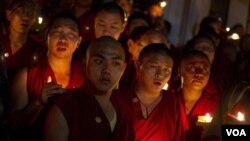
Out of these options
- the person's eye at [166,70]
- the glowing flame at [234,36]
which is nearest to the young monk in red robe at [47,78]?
the person's eye at [166,70]

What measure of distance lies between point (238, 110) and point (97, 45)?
1226 millimetres

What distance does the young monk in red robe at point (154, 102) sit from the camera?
13.9 ft

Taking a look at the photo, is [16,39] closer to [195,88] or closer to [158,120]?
[158,120]

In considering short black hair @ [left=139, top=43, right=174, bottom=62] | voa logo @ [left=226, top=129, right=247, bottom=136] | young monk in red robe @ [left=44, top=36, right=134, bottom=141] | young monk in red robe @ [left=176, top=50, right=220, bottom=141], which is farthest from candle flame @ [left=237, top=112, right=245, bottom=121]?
young monk in red robe @ [left=176, top=50, right=220, bottom=141]

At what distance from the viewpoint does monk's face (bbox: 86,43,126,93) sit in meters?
3.54

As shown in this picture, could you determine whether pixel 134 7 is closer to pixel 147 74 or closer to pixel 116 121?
pixel 147 74

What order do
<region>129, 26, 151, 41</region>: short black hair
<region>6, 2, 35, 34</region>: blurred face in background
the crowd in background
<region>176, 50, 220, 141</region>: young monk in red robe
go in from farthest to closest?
<region>129, 26, 151, 41</region>: short black hair < <region>176, 50, 220, 141</region>: young monk in red robe < <region>6, 2, 35, 34</region>: blurred face in background < the crowd in background

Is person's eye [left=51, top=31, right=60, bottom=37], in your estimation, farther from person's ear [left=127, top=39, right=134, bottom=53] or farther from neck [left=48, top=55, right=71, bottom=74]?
person's ear [left=127, top=39, right=134, bottom=53]

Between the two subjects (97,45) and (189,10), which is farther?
(189,10)

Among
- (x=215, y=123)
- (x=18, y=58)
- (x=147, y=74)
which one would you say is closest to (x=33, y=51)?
(x=18, y=58)

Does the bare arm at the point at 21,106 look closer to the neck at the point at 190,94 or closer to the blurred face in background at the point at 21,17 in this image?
the blurred face in background at the point at 21,17

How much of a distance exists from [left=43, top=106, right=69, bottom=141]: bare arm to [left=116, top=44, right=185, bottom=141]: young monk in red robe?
1.09 m

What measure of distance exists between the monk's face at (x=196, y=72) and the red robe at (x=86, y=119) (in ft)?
5.63

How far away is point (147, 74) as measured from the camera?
435cm
